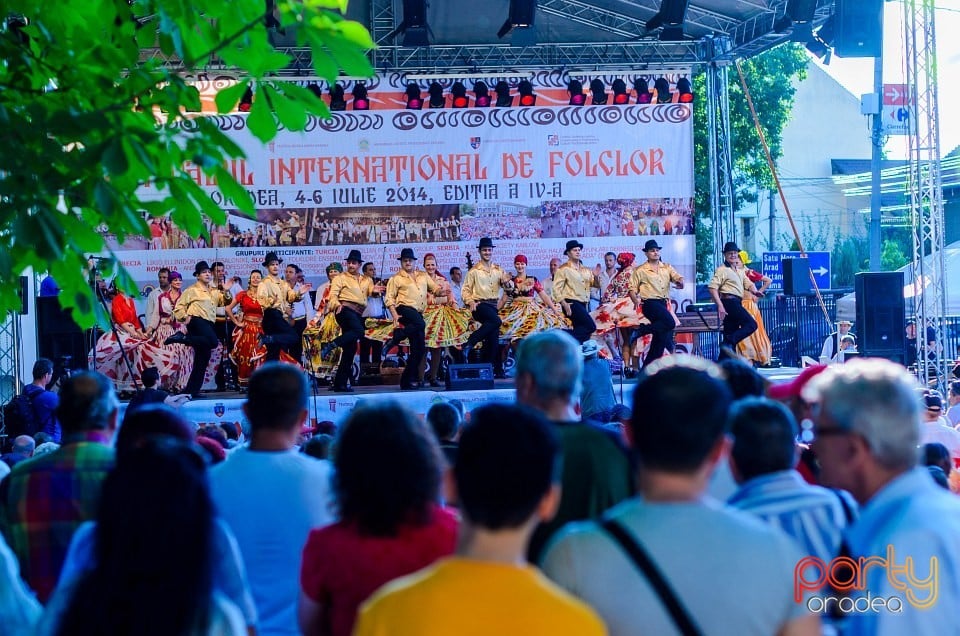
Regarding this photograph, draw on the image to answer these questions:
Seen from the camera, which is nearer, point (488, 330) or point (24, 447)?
point (24, 447)

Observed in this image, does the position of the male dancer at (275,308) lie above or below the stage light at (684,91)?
below

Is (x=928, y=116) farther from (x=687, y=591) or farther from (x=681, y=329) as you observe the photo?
(x=687, y=591)

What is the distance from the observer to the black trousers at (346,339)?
12930 millimetres

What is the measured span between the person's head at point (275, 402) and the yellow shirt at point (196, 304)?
35.4 ft

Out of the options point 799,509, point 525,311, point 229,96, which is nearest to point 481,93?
point 525,311

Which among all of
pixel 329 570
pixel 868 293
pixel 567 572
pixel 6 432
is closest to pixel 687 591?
pixel 567 572

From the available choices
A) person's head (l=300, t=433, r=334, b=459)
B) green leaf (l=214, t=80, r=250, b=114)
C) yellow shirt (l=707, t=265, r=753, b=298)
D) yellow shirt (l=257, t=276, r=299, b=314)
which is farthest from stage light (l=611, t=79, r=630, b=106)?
green leaf (l=214, t=80, r=250, b=114)

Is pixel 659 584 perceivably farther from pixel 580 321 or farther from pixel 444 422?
pixel 580 321

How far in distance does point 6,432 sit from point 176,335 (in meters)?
3.54

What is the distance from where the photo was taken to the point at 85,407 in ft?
9.49

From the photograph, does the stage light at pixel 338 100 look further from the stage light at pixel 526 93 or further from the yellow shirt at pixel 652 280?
the yellow shirt at pixel 652 280

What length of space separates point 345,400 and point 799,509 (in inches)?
394

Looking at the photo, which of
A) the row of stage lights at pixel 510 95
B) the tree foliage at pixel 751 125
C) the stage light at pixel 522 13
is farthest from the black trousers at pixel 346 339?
the tree foliage at pixel 751 125

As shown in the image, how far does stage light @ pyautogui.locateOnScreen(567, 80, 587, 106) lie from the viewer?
14.3 meters
